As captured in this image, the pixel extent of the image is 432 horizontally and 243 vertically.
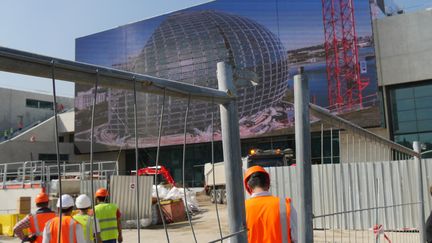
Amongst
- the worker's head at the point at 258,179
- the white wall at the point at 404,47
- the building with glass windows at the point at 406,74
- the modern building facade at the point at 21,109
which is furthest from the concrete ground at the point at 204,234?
the modern building facade at the point at 21,109

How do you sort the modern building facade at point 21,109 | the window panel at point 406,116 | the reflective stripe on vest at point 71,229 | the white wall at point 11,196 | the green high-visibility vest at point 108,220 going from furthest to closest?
the modern building facade at point 21,109 < the window panel at point 406,116 < the white wall at point 11,196 < the green high-visibility vest at point 108,220 < the reflective stripe on vest at point 71,229

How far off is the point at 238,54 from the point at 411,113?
49.9 feet

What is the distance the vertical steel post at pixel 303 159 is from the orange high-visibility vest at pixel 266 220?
0.09 metres

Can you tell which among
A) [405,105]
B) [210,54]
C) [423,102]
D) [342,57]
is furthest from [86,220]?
[210,54]

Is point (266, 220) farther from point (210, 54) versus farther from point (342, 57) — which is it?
point (210, 54)

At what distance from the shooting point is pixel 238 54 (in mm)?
40000

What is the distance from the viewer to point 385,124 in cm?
3284

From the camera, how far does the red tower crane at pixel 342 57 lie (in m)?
32.8

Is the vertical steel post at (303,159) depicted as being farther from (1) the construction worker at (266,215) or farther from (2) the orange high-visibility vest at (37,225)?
(2) the orange high-visibility vest at (37,225)

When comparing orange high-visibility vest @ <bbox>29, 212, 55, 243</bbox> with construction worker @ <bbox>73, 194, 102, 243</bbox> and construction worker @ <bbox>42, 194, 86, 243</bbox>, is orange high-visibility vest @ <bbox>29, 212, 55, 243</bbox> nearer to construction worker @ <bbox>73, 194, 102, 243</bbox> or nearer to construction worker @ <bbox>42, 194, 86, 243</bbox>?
construction worker @ <bbox>73, 194, 102, 243</bbox>

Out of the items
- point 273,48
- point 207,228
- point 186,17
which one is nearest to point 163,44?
point 186,17

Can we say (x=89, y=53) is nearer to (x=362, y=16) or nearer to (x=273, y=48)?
(x=273, y=48)

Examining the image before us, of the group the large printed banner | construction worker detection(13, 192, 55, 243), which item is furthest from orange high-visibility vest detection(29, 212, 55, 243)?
the large printed banner

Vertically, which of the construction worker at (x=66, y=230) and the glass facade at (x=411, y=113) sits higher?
the glass facade at (x=411, y=113)
